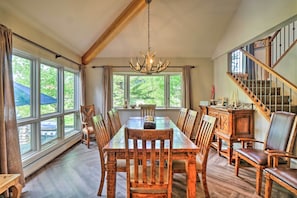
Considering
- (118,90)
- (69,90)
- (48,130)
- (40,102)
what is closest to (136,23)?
(118,90)

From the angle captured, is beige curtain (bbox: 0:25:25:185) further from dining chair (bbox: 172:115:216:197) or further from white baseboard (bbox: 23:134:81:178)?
dining chair (bbox: 172:115:216:197)

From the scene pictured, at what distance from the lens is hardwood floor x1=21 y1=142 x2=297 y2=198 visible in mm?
3014

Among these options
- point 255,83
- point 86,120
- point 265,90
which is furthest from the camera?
point 86,120

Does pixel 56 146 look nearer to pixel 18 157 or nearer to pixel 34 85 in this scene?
pixel 34 85

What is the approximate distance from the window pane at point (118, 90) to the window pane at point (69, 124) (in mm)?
1334

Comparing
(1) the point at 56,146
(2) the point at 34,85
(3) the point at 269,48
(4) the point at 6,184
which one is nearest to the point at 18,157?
(4) the point at 6,184

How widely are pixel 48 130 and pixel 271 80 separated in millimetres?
5016

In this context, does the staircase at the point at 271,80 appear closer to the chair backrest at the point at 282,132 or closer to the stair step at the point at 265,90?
the stair step at the point at 265,90

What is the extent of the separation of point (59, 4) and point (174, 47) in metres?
3.55

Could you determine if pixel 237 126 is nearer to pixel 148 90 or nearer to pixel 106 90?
pixel 148 90

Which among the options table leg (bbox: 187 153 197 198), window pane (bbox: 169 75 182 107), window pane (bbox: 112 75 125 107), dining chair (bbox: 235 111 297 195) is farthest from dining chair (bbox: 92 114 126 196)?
window pane (bbox: 169 75 182 107)

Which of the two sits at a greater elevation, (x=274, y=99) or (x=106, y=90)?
(x=106, y=90)

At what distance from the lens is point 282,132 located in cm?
317

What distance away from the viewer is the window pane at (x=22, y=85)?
3.59m
